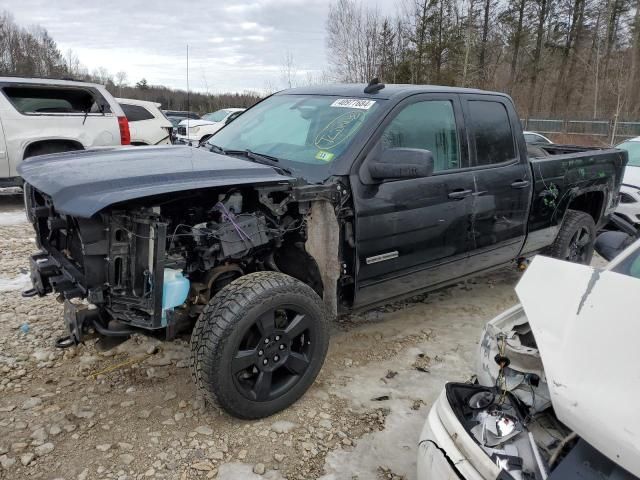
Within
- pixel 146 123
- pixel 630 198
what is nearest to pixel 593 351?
pixel 630 198

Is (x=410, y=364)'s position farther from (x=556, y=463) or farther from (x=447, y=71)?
(x=447, y=71)

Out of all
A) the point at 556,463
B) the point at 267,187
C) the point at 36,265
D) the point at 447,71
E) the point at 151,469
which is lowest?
the point at 151,469

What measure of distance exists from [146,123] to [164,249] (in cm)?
839

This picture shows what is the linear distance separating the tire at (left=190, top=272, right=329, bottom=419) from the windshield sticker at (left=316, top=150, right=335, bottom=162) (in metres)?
0.82

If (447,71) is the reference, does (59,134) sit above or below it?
below

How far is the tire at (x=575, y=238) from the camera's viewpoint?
186 inches

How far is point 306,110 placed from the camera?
354 cm

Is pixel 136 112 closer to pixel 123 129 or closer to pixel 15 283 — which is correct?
pixel 123 129

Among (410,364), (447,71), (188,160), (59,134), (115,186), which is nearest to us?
(115,186)

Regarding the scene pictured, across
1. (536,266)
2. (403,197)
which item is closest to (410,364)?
(403,197)

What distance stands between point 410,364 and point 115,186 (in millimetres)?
2234

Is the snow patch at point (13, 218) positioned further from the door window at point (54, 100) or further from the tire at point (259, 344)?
the tire at point (259, 344)

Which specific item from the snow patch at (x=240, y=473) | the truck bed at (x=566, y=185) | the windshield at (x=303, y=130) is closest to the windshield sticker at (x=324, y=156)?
the windshield at (x=303, y=130)

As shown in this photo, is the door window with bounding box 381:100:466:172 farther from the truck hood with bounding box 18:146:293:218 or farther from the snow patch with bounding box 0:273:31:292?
the snow patch with bounding box 0:273:31:292
